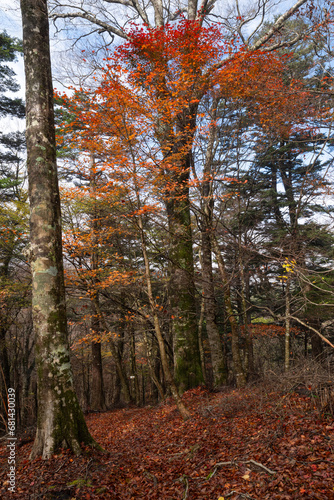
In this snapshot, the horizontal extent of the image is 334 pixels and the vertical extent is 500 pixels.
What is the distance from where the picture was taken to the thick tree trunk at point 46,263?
14.1 feet

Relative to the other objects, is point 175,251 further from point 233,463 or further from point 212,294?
point 233,463

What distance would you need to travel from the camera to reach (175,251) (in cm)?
1034

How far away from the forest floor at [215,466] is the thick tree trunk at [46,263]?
39 cm

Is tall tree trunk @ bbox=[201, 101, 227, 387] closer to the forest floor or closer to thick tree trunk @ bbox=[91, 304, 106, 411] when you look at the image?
the forest floor

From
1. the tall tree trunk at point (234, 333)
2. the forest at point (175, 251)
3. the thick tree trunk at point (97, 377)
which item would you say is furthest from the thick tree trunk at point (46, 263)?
the thick tree trunk at point (97, 377)

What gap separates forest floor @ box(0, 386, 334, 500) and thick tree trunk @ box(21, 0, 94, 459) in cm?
39

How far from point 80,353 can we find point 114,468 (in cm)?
1867

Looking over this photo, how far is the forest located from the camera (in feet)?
13.0

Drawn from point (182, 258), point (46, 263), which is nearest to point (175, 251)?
point (182, 258)

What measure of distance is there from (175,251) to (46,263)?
6.12 metres

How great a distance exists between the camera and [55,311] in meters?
4.56

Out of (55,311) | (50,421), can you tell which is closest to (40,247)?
(55,311)

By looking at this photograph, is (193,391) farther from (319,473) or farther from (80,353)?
(80,353)

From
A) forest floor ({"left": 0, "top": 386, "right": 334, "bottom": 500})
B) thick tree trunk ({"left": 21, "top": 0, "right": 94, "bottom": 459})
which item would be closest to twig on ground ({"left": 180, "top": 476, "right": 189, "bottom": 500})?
forest floor ({"left": 0, "top": 386, "right": 334, "bottom": 500})
